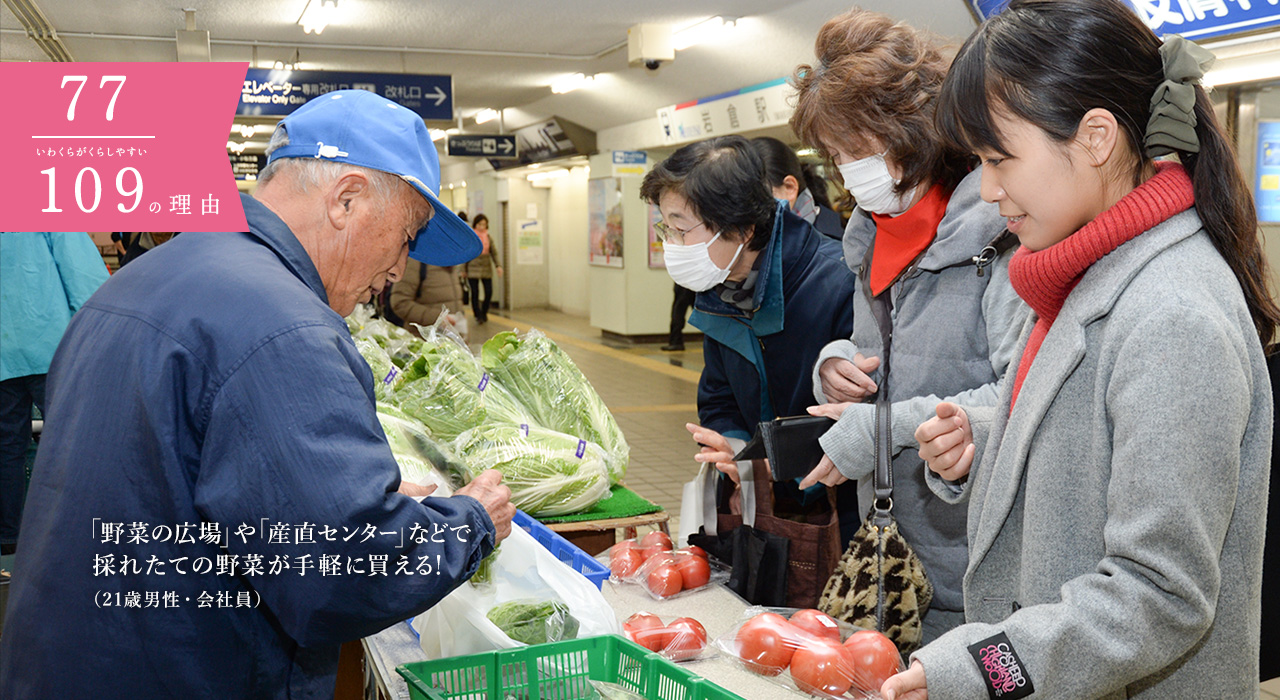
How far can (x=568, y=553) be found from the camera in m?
2.15

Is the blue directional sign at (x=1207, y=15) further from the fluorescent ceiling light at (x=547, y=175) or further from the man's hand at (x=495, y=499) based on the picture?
the fluorescent ceiling light at (x=547, y=175)

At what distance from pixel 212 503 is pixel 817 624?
3.54 feet

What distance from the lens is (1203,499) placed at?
3.42ft

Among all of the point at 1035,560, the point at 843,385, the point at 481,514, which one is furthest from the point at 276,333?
the point at 843,385

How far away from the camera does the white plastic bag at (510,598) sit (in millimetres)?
1683

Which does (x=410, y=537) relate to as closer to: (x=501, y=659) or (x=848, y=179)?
(x=501, y=659)

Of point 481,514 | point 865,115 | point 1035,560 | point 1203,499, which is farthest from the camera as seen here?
point 865,115

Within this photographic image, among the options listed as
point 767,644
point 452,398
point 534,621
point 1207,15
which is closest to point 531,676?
point 534,621

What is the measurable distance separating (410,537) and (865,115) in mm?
1292

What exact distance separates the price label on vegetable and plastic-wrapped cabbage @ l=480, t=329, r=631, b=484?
5.66ft

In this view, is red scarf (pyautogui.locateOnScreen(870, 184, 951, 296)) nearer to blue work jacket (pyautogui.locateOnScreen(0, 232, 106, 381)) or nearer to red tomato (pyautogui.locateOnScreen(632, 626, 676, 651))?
red tomato (pyautogui.locateOnScreen(632, 626, 676, 651))

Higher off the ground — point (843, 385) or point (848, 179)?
point (848, 179)

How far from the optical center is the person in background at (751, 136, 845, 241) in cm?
278

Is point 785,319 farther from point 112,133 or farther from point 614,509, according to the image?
point 112,133
